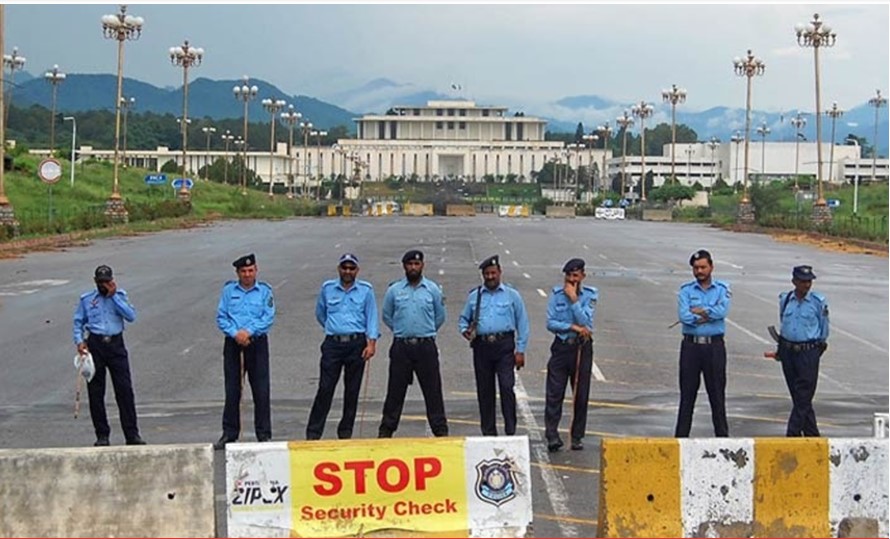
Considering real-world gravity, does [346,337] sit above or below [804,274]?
below

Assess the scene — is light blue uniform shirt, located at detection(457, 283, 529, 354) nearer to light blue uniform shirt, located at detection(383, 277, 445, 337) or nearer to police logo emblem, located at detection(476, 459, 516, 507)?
light blue uniform shirt, located at detection(383, 277, 445, 337)

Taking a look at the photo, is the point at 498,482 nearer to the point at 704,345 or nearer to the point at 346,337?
the point at 346,337

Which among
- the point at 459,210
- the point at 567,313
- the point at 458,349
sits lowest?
the point at 458,349

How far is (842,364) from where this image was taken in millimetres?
18688

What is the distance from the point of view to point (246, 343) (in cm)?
1202

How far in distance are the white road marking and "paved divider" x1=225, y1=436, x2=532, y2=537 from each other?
1.37ft

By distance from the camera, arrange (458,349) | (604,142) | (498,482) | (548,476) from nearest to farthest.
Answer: (498,482) < (548,476) < (458,349) < (604,142)

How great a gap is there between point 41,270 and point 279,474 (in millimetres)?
28285

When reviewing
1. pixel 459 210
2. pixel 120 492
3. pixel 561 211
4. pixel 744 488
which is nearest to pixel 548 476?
pixel 744 488

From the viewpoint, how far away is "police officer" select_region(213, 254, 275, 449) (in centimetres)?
1202

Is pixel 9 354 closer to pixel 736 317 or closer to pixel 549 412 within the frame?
pixel 549 412

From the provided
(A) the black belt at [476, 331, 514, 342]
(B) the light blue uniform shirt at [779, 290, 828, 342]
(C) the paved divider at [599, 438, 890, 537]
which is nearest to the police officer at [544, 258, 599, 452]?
(A) the black belt at [476, 331, 514, 342]

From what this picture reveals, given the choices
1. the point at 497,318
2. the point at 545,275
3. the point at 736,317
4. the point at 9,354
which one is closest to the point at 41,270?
the point at 545,275

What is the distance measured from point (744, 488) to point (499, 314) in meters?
3.65
